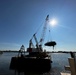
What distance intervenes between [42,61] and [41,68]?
3248mm

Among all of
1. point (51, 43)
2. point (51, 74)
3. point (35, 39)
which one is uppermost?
point (35, 39)

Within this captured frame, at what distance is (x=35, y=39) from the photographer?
10650cm

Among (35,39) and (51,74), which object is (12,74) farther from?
(35,39)

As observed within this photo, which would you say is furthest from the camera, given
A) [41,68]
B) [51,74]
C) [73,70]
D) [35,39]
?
[35,39]

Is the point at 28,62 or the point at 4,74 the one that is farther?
the point at 28,62

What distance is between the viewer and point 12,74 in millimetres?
45094

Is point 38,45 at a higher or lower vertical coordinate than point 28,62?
higher

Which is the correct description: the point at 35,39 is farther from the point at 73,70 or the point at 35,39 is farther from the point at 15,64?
the point at 73,70

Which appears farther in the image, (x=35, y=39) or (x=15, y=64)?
(x=35, y=39)

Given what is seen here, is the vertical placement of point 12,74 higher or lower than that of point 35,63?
lower

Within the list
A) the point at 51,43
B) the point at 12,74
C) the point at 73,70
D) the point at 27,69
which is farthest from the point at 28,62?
the point at 73,70

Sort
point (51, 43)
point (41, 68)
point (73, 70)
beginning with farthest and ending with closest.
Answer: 1. point (51, 43)
2. point (41, 68)
3. point (73, 70)

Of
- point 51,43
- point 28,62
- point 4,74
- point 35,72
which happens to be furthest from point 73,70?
point 51,43

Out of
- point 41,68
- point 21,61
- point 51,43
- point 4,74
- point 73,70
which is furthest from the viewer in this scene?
point 51,43
